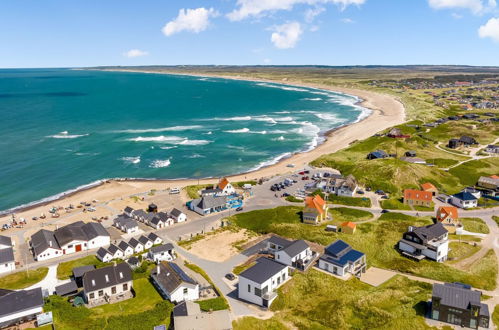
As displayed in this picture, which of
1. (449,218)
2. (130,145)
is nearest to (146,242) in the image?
(449,218)

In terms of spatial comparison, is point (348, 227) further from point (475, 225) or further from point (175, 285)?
point (175, 285)

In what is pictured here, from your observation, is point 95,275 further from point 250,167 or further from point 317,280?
point 250,167

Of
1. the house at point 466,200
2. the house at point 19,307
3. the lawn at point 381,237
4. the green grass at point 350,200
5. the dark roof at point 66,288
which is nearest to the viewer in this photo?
the house at point 19,307

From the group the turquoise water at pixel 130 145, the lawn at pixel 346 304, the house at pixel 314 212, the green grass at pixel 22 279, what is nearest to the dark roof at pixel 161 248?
the green grass at pixel 22 279

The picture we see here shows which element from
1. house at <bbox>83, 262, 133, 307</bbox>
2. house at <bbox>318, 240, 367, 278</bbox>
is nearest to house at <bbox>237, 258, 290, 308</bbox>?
house at <bbox>318, 240, 367, 278</bbox>

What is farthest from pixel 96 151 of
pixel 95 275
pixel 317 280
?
pixel 317 280

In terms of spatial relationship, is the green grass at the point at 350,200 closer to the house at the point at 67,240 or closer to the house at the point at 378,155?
the house at the point at 378,155
